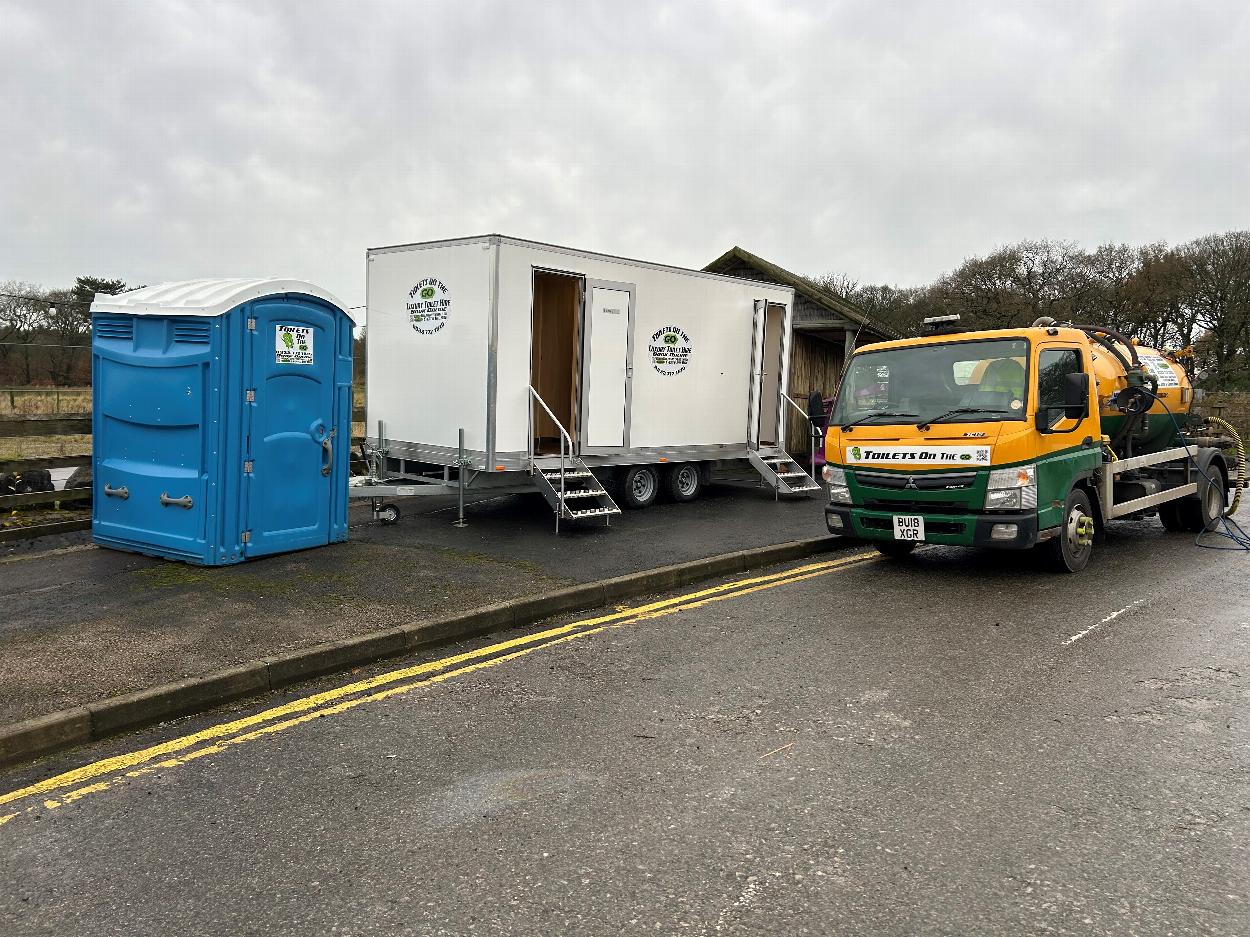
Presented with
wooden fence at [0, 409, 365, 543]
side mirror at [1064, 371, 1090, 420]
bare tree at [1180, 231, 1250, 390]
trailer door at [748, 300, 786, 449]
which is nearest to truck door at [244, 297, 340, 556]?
wooden fence at [0, 409, 365, 543]

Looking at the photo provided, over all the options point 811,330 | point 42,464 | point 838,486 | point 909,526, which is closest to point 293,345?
point 42,464

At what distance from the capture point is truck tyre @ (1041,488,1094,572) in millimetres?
7969

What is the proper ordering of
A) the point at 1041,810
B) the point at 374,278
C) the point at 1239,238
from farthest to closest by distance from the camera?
the point at 1239,238, the point at 374,278, the point at 1041,810

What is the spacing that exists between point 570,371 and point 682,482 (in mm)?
2245

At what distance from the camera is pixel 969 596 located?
24.1ft

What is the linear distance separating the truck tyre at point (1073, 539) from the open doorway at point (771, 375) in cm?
569

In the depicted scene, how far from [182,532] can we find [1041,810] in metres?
6.44

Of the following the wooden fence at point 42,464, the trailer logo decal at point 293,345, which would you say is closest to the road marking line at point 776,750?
the trailer logo decal at point 293,345

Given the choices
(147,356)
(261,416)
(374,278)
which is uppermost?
(374,278)

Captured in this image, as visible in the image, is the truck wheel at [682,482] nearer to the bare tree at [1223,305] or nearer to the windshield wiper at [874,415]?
the windshield wiper at [874,415]

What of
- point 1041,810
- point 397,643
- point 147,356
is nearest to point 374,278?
point 147,356

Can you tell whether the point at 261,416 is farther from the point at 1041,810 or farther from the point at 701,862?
the point at 1041,810

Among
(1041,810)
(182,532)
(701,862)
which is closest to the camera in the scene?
(701,862)

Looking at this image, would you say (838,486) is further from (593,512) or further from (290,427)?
(290,427)
